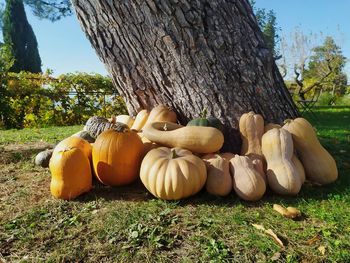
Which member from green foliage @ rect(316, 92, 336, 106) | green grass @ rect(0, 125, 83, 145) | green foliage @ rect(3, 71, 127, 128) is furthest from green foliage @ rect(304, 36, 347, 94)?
green grass @ rect(0, 125, 83, 145)

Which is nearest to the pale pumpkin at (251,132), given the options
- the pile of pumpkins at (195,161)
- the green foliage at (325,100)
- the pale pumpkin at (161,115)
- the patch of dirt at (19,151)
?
the pile of pumpkins at (195,161)

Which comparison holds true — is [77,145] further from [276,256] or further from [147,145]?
[276,256]

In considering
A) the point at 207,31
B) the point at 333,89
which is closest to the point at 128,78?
the point at 207,31

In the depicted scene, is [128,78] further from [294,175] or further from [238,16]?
[294,175]

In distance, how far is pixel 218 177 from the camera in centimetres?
265

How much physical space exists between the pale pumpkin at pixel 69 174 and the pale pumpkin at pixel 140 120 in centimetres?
83

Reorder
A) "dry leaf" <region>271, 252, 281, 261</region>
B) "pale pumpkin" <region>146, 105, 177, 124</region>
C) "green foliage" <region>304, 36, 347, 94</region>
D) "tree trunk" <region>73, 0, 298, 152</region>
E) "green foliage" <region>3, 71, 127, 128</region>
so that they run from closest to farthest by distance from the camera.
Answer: "dry leaf" <region>271, 252, 281, 261</region>, "tree trunk" <region>73, 0, 298, 152</region>, "pale pumpkin" <region>146, 105, 177, 124</region>, "green foliage" <region>3, 71, 127, 128</region>, "green foliage" <region>304, 36, 347, 94</region>

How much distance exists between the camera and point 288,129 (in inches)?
120

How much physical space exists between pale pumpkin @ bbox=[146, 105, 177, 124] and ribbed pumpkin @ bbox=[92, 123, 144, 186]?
39cm

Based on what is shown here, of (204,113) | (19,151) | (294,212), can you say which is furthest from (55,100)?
(294,212)

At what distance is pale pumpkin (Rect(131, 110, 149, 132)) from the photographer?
352cm

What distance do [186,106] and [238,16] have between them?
37.7 inches

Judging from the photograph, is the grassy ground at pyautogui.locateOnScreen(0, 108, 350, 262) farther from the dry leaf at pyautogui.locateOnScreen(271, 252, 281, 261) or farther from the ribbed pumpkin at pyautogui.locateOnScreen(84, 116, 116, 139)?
the ribbed pumpkin at pyautogui.locateOnScreen(84, 116, 116, 139)

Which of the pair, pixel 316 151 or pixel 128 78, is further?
pixel 128 78
